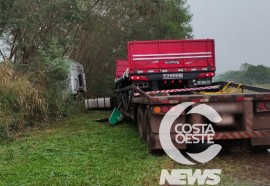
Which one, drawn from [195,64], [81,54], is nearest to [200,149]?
[195,64]

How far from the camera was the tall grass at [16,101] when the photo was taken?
10198 millimetres

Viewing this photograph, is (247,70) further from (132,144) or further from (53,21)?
(132,144)

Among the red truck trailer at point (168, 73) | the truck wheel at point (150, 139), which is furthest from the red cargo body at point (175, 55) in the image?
the truck wheel at point (150, 139)

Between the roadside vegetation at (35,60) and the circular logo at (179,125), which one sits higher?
the roadside vegetation at (35,60)

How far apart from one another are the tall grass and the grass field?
620mm

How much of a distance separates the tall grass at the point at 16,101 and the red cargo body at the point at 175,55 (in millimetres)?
2943

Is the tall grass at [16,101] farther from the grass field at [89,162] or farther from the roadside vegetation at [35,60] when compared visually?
the grass field at [89,162]

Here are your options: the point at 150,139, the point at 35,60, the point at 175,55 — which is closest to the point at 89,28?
the point at 35,60

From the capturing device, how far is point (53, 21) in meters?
13.7

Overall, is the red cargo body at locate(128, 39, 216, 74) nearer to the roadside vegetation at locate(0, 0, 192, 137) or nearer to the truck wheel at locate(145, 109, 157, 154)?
the roadside vegetation at locate(0, 0, 192, 137)

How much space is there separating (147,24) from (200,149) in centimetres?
1741

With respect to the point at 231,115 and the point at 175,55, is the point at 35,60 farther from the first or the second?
the point at 231,115

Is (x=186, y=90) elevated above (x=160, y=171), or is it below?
above

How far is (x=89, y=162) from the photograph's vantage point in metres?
6.82
